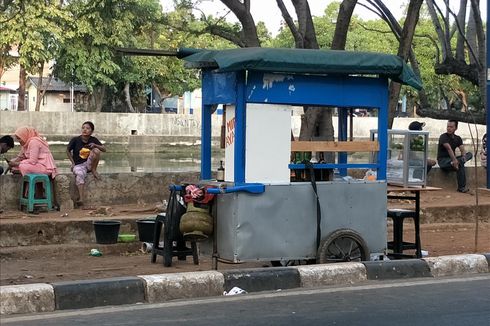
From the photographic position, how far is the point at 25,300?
6.42 m

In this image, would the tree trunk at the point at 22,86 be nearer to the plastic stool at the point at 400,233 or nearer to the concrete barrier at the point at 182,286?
the plastic stool at the point at 400,233

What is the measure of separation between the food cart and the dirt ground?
103 centimetres

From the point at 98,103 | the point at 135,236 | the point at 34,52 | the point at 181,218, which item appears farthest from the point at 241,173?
the point at 98,103

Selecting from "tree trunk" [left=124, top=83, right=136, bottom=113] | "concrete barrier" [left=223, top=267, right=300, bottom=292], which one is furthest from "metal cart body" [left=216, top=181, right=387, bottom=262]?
"tree trunk" [left=124, top=83, right=136, bottom=113]

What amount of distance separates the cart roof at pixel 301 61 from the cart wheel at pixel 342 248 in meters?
1.68

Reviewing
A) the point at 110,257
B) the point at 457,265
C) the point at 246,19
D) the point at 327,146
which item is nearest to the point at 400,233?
the point at 457,265

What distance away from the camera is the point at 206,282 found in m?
Result: 7.20

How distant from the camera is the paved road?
20.0 feet

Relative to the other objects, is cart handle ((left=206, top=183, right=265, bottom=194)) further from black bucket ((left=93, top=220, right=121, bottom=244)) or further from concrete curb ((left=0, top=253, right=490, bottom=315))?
black bucket ((left=93, top=220, right=121, bottom=244))

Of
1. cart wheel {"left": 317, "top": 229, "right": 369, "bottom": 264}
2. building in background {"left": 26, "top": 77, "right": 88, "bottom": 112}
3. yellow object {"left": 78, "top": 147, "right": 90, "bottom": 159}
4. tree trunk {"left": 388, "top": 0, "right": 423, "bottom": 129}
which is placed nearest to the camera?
cart wheel {"left": 317, "top": 229, "right": 369, "bottom": 264}

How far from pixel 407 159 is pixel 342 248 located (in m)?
1.65

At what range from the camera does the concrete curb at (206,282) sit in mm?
6492

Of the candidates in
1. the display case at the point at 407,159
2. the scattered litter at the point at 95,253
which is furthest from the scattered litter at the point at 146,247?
the display case at the point at 407,159

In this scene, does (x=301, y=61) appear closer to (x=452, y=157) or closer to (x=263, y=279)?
(x=263, y=279)
